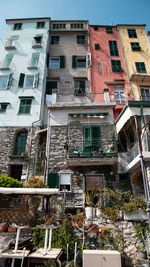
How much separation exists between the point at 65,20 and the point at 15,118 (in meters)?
15.5

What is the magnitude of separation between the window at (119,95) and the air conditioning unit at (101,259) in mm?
13024

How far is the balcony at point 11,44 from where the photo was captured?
19250mm

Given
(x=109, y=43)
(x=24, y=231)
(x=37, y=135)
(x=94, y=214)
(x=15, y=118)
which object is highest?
(x=109, y=43)

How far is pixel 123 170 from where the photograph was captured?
454 inches

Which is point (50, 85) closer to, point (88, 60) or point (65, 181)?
point (88, 60)

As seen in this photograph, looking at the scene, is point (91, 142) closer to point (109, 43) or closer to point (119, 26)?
point (109, 43)

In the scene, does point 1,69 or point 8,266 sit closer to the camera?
point 8,266

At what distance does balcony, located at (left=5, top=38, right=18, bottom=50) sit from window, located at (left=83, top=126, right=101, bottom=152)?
536 inches

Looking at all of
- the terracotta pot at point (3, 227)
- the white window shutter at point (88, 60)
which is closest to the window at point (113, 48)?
the white window shutter at point (88, 60)

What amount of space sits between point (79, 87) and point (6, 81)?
24.3ft

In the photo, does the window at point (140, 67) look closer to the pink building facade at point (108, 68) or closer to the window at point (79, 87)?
the pink building facade at point (108, 68)

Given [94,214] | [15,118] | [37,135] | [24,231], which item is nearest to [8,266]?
[24,231]

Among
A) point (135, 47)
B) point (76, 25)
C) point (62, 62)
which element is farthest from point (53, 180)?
point (76, 25)

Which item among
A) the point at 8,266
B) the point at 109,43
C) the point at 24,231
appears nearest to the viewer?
the point at 8,266
